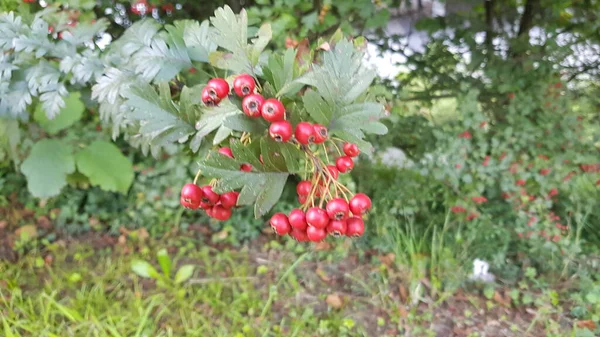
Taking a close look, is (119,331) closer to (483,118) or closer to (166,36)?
(166,36)

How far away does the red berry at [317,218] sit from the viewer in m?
0.75

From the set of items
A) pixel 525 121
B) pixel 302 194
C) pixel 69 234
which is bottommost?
pixel 69 234

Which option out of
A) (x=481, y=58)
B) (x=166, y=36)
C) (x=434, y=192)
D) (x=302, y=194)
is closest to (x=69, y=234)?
(x=166, y=36)

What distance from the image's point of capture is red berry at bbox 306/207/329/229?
29.4 inches

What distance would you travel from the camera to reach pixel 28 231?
255 cm

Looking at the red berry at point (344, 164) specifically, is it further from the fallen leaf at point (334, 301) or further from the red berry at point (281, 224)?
the fallen leaf at point (334, 301)

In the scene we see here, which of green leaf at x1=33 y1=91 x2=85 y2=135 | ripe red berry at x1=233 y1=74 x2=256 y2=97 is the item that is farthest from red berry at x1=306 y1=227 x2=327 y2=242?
green leaf at x1=33 y1=91 x2=85 y2=135

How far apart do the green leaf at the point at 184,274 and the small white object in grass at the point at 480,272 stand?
1414 millimetres

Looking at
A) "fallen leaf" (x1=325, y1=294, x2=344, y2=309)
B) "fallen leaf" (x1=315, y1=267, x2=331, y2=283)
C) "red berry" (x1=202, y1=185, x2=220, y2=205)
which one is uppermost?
"red berry" (x1=202, y1=185, x2=220, y2=205)

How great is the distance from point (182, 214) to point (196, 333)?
1.04 meters

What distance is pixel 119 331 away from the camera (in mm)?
1943

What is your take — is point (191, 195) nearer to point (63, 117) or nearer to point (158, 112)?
point (158, 112)

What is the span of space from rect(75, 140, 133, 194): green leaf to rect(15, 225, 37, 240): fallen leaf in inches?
18.4

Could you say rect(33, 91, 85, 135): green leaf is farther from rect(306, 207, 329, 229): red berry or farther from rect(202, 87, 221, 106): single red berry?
rect(306, 207, 329, 229): red berry
